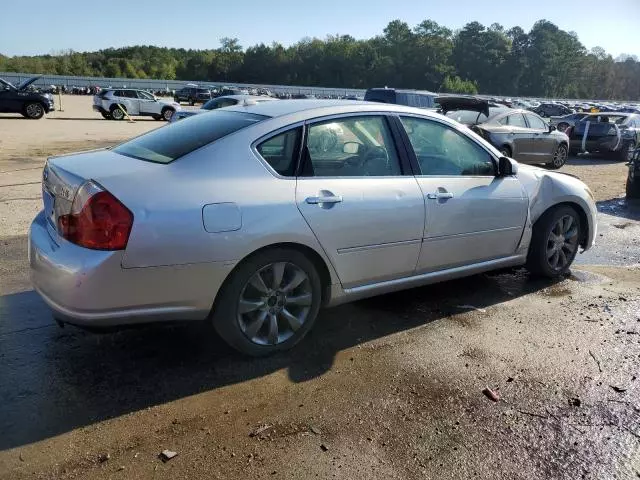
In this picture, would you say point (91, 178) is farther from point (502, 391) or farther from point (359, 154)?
point (502, 391)

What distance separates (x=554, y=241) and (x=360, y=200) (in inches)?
97.8

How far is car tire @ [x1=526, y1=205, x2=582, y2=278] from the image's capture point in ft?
17.0

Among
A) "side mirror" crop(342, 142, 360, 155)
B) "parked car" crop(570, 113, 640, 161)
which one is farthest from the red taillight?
"parked car" crop(570, 113, 640, 161)

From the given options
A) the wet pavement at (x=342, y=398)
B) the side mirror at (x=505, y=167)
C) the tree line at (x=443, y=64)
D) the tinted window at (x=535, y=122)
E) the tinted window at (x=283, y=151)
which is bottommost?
the wet pavement at (x=342, y=398)

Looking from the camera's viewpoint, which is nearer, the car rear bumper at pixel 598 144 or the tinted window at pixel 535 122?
the tinted window at pixel 535 122

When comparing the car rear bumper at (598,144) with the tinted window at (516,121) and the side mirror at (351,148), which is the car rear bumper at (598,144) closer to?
the tinted window at (516,121)

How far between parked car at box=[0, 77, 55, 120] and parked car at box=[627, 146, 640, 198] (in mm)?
24235

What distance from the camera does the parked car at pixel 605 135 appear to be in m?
17.9

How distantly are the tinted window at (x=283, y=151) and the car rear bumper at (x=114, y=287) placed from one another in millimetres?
725

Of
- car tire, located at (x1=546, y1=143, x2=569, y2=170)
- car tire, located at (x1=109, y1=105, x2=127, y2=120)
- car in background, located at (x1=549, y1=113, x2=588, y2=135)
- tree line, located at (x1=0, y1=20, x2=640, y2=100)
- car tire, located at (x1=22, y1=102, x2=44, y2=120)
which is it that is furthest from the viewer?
tree line, located at (x1=0, y1=20, x2=640, y2=100)

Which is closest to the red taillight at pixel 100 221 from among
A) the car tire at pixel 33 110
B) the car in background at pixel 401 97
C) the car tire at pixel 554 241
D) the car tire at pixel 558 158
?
the car tire at pixel 554 241

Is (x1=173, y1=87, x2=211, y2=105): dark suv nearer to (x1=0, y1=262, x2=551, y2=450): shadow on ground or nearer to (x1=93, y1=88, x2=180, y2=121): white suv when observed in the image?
(x1=93, y1=88, x2=180, y2=121): white suv

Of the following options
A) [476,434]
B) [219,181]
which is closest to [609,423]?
[476,434]

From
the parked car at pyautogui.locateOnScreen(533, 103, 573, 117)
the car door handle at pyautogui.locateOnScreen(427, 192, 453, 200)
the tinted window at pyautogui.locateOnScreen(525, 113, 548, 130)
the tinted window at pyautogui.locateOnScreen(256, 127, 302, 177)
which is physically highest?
the parked car at pyautogui.locateOnScreen(533, 103, 573, 117)
